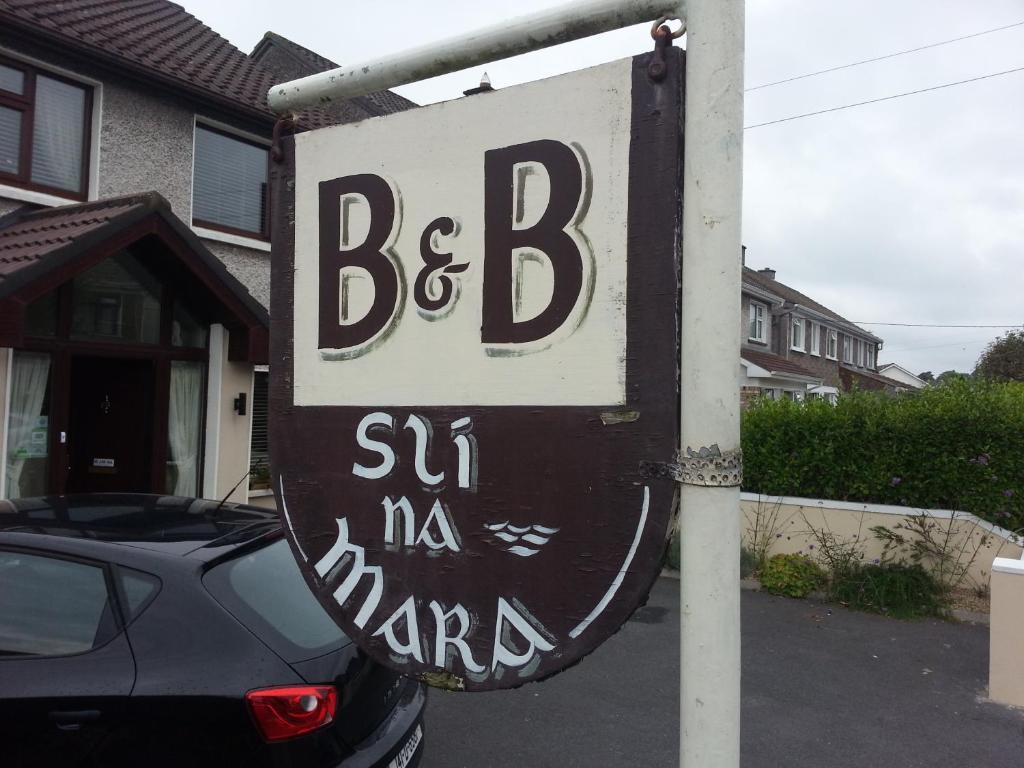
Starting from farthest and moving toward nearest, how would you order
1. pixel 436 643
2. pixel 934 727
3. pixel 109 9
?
pixel 109 9 < pixel 934 727 < pixel 436 643

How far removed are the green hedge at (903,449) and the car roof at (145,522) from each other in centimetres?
609

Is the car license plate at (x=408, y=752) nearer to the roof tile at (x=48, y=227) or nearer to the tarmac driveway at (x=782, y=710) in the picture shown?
the tarmac driveway at (x=782, y=710)

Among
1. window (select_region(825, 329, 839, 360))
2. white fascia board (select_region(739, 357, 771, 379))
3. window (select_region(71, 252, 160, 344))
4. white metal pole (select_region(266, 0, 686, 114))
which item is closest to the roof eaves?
window (select_region(71, 252, 160, 344))

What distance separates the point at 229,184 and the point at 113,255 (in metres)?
2.86

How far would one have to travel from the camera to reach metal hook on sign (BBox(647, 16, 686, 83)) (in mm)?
1040

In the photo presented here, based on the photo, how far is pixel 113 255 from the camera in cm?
753

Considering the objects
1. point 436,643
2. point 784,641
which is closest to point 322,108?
point 436,643

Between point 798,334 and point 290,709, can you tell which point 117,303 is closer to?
point 290,709

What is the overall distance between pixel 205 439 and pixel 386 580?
26.5ft

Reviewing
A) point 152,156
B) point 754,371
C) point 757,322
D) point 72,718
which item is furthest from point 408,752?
point 757,322

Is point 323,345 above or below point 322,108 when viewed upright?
below

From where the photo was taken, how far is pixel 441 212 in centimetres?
118

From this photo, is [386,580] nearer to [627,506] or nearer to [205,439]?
[627,506]

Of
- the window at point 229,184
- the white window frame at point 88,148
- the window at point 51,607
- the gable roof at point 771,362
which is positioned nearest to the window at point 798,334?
the gable roof at point 771,362
